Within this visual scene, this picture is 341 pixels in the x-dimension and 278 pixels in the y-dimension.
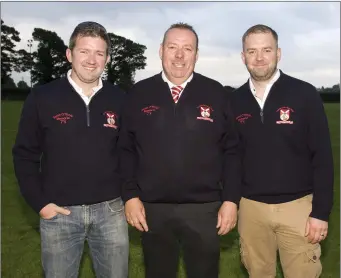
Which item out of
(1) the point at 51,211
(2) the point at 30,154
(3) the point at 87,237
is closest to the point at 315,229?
(3) the point at 87,237

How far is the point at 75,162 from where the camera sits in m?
3.78

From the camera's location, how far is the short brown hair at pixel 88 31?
3910 millimetres

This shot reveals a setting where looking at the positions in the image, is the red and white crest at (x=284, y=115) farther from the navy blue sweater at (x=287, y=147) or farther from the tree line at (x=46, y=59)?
the tree line at (x=46, y=59)

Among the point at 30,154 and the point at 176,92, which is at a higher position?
the point at 176,92

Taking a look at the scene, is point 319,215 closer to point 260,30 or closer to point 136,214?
point 136,214

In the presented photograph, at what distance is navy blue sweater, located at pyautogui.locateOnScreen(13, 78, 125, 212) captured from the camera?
12.4 feet

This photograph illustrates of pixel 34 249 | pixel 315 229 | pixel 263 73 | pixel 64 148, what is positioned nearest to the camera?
pixel 64 148

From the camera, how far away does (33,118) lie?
3.80 m

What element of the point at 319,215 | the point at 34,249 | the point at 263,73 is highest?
the point at 263,73

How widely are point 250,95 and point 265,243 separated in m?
1.44

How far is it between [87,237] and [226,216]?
1.23 meters

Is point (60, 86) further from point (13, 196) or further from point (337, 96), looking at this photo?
point (337, 96)

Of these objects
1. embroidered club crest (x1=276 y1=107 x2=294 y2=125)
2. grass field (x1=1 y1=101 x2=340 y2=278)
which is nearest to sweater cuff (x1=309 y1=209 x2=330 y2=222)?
embroidered club crest (x1=276 y1=107 x2=294 y2=125)

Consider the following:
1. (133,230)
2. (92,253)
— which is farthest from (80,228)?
(133,230)
